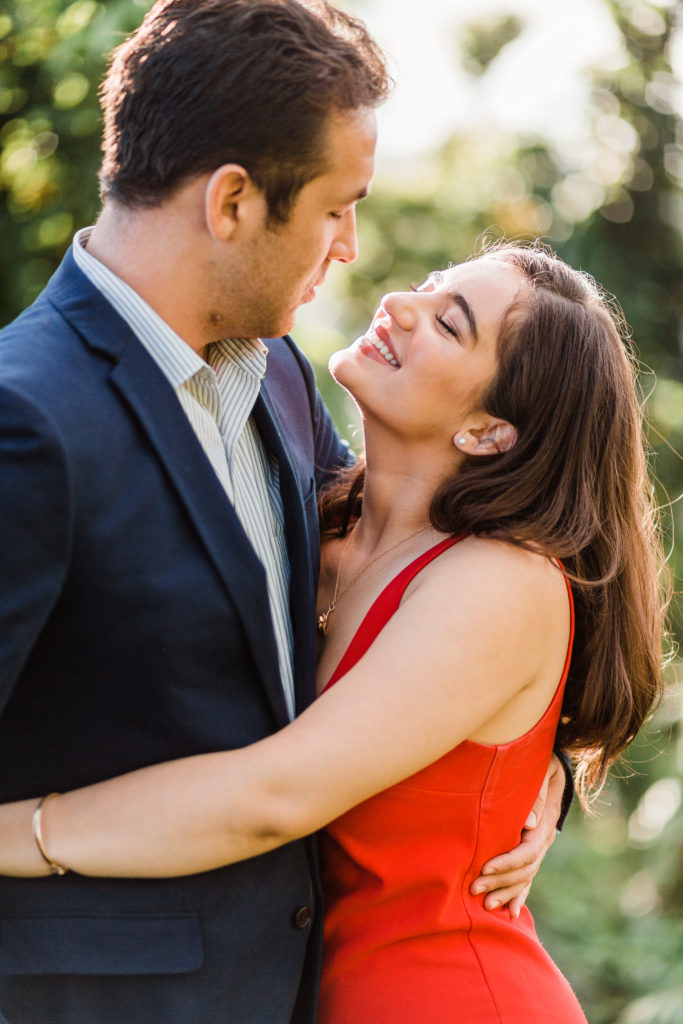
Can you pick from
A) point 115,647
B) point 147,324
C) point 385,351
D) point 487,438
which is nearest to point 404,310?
point 385,351

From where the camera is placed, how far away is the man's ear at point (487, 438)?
246 cm

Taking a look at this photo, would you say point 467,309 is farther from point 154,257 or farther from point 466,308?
point 154,257

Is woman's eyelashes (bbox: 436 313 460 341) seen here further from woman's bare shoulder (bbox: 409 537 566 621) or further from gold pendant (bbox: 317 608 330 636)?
gold pendant (bbox: 317 608 330 636)

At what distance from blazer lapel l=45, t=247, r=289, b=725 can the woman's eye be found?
88cm

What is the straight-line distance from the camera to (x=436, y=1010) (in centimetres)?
206

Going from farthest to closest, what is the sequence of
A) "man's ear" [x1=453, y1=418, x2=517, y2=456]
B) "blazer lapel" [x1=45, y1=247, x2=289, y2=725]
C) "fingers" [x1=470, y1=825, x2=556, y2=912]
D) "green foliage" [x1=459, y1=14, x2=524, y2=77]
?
"green foliage" [x1=459, y1=14, x2=524, y2=77] < "man's ear" [x1=453, y1=418, x2=517, y2=456] < "fingers" [x1=470, y1=825, x2=556, y2=912] < "blazer lapel" [x1=45, y1=247, x2=289, y2=725]

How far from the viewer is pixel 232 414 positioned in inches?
84.1

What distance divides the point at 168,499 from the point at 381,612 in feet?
2.16

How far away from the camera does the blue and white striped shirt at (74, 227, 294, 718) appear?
188 cm

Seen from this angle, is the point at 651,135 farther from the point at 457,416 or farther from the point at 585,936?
the point at 585,936

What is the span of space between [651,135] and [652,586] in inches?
119

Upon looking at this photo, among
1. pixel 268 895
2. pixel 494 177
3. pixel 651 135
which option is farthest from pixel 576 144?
pixel 268 895

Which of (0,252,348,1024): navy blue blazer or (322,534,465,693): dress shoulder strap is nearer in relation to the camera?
(0,252,348,1024): navy blue blazer

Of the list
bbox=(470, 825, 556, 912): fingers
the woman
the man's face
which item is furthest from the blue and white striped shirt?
bbox=(470, 825, 556, 912): fingers
